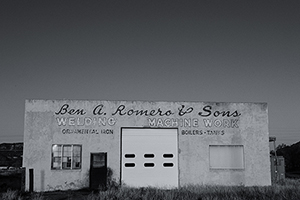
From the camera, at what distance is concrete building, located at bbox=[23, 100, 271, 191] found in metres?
15.5

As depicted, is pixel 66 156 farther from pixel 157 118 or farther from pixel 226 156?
pixel 226 156

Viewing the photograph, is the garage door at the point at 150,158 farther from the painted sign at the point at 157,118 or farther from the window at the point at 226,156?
the window at the point at 226,156

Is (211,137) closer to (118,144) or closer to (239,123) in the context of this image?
(239,123)

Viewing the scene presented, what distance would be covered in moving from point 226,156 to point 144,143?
3.90 meters

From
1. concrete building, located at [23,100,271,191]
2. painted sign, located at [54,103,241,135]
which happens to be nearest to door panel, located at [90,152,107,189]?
concrete building, located at [23,100,271,191]

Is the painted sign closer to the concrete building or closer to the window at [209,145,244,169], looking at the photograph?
the concrete building

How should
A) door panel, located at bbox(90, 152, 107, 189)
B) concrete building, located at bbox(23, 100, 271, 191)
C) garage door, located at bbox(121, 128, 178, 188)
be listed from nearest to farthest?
Answer: door panel, located at bbox(90, 152, 107, 189) < concrete building, located at bbox(23, 100, 271, 191) < garage door, located at bbox(121, 128, 178, 188)

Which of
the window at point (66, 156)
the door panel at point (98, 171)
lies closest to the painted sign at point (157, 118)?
the window at point (66, 156)

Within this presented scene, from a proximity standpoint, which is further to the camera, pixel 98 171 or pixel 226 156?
pixel 226 156

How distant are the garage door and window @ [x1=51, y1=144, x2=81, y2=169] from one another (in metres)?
2.06

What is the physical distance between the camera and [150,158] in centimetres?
1620

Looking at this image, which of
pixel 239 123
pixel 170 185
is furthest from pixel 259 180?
pixel 170 185

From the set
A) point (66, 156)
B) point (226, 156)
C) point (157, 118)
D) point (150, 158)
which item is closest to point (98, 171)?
point (66, 156)

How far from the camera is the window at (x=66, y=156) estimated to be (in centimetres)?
1555
